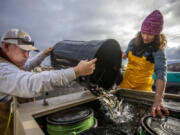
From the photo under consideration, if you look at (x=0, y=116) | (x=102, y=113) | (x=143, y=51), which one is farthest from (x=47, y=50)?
(x=143, y=51)

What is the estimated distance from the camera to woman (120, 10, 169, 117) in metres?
1.77

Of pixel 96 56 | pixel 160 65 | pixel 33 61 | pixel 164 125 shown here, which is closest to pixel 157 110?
pixel 164 125

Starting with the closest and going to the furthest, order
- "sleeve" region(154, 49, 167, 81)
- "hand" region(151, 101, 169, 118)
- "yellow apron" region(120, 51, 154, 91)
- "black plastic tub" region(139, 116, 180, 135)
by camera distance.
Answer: "black plastic tub" region(139, 116, 180, 135), "hand" region(151, 101, 169, 118), "sleeve" region(154, 49, 167, 81), "yellow apron" region(120, 51, 154, 91)

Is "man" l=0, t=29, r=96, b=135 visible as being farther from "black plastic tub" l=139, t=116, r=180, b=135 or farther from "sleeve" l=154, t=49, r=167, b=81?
"sleeve" l=154, t=49, r=167, b=81

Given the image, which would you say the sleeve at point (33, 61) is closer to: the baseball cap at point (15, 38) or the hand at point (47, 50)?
the hand at point (47, 50)

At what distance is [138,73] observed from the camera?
2.40 meters

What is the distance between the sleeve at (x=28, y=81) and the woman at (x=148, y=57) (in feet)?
3.78

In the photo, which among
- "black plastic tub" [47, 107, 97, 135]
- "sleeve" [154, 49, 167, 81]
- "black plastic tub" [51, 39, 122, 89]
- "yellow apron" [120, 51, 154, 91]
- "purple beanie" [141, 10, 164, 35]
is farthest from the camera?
"yellow apron" [120, 51, 154, 91]

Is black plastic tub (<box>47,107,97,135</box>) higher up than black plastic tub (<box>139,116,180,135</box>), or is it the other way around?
black plastic tub (<box>139,116,180,135</box>)

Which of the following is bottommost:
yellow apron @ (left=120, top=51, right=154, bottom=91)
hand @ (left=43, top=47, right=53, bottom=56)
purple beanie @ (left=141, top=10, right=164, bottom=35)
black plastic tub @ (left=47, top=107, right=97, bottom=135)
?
black plastic tub @ (left=47, top=107, right=97, bottom=135)

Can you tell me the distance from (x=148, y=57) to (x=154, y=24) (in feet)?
1.87

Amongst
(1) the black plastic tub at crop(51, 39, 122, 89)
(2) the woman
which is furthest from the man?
(2) the woman

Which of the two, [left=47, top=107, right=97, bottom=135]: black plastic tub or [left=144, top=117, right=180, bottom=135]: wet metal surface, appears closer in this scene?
[left=144, top=117, right=180, bottom=135]: wet metal surface

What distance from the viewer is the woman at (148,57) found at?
177cm
